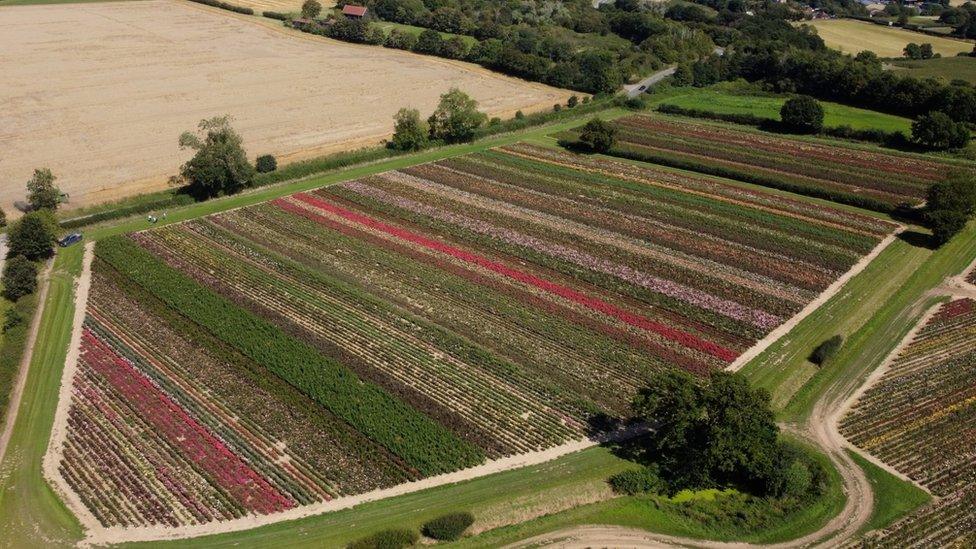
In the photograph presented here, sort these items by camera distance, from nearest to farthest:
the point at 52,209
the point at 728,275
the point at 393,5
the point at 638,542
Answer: the point at 638,542 < the point at 728,275 < the point at 52,209 < the point at 393,5

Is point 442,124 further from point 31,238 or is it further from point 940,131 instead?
point 940,131

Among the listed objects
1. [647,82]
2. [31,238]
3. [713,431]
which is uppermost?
[647,82]

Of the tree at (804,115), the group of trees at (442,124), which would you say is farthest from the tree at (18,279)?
the tree at (804,115)

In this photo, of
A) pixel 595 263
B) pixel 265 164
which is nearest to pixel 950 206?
pixel 595 263

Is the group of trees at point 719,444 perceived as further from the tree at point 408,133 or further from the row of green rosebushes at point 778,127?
the row of green rosebushes at point 778,127

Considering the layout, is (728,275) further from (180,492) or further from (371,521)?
(180,492)

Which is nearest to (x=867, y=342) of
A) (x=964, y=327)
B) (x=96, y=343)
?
(x=964, y=327)
